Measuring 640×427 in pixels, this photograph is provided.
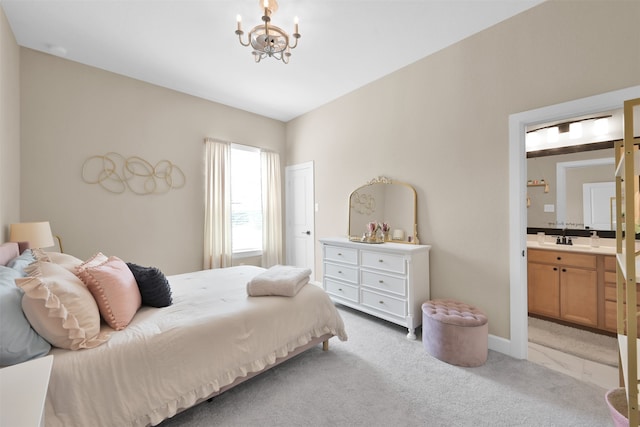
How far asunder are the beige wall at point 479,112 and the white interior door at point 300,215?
1198mm

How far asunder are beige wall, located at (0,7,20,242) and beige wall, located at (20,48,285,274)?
0.47 ft

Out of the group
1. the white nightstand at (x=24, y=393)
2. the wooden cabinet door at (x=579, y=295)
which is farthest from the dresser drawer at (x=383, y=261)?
the white nightstand at (x=24, y=393)

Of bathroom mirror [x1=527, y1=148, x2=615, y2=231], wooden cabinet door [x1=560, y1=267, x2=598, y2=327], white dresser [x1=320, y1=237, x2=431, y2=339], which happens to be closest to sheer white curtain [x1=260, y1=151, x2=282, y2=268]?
white dresser [x1=320, y1=237, x2=431, y2=339]

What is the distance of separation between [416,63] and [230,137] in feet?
9.45

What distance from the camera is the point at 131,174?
342cm

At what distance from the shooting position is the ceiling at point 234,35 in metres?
2.27

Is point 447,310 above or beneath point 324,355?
above

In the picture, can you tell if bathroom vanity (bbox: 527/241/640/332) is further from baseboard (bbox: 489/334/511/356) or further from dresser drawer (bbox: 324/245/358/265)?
dresser drawer (bbox: 324/245/358/265)

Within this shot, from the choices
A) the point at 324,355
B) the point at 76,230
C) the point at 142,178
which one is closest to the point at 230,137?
the point at 142,178

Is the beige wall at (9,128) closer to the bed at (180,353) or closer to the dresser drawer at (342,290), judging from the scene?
the bed at (180,353)

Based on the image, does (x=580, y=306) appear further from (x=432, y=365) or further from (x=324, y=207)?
(x=324, y=207)

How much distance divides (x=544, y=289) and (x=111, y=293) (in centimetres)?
410

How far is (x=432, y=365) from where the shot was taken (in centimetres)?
226

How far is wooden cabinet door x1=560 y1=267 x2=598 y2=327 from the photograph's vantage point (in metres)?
2.74
